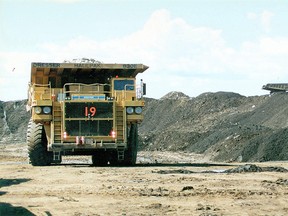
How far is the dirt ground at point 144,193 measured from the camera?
11914 millimetres

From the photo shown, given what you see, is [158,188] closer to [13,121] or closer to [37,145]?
[37,145]

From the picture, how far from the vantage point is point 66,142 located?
23.6 metres

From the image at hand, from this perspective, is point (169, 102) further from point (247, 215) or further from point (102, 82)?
point (247, 215)

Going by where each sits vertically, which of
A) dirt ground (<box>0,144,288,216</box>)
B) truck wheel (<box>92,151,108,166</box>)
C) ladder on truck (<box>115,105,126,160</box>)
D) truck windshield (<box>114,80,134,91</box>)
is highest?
truck windshield (<box>114,80,134,91</box>)

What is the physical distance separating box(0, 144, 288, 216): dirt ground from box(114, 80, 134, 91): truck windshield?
4802mm

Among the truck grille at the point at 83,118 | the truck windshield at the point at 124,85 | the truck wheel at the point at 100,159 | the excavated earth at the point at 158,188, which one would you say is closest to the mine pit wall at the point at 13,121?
the excavated earth at the point at 158,188

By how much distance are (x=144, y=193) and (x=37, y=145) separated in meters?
10.7

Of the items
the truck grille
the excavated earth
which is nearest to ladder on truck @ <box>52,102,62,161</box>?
the truck grille

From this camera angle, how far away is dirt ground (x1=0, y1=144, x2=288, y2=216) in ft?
39.1

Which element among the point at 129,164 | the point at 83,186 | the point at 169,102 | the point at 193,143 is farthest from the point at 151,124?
the point at 83,186

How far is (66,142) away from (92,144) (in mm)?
844

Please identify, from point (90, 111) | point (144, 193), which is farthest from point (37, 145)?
Answer: point (144, 193)

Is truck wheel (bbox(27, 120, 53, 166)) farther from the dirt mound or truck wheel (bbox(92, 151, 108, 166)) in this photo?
the dirt mound

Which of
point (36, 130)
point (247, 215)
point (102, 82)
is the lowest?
point (247, 215)
